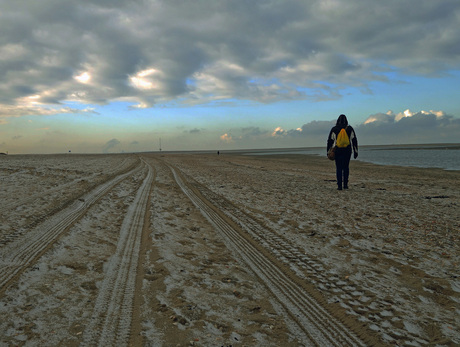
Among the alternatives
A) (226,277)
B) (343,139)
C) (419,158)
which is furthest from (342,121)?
(419,158)

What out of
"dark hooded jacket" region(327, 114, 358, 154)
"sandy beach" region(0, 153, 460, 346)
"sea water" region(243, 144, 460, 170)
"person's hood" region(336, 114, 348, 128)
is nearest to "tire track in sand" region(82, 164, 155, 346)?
"sandy beach" region(0, 153, 460, 346)

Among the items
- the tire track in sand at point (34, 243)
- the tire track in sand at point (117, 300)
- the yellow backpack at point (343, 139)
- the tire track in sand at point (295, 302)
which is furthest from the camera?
the yellow backpack at point (343, 139)

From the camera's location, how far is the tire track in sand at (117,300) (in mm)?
2643

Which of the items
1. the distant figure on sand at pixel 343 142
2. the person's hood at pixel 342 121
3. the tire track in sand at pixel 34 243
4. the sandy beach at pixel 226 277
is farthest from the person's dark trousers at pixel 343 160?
the tire track in sand at pixel 34 243

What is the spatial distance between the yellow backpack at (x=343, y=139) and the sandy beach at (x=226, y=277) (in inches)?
171

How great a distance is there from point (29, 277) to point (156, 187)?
8556 millimetres

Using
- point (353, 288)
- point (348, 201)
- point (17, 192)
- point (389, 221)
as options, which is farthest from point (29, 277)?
point (348, 201)

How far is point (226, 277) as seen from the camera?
399 cm

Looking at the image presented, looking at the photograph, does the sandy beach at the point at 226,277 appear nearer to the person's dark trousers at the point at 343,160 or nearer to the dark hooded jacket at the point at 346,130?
the person's dark trousers at the point at 343,160

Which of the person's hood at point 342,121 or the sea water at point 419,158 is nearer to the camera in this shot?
the person's hood at point 342,121

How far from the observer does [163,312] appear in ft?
10.1

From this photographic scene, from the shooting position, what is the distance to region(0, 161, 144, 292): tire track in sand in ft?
13.1

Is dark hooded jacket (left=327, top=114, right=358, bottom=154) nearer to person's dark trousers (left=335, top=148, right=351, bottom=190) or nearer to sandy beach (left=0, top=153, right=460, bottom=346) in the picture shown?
person's dark trousers (left=335, top=148, right=351, bottom=190)

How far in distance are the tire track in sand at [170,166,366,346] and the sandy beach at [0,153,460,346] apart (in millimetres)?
15
